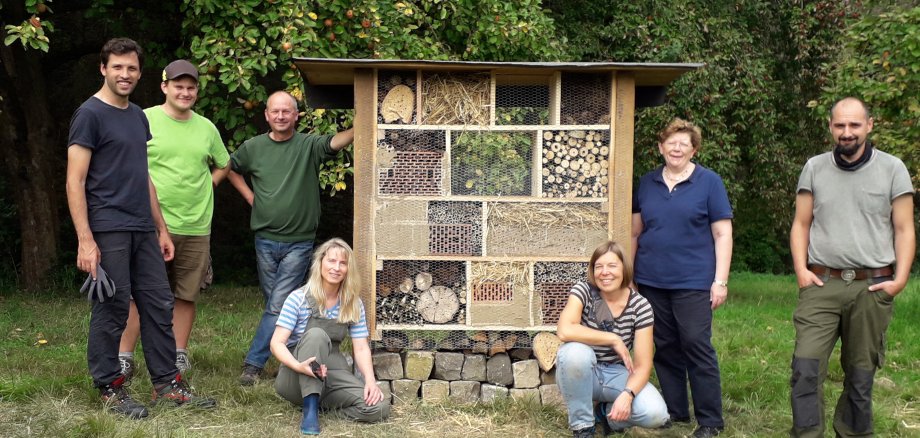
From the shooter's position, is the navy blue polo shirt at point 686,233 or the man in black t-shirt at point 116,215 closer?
the man in black t-shirt at point 116,215

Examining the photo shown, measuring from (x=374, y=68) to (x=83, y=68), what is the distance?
27.6ft

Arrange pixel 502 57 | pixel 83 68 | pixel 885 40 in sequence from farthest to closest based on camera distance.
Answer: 1. pixel 83 68
2. pixel 502 57
3. pixel 885 40

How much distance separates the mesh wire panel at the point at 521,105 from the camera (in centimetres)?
528

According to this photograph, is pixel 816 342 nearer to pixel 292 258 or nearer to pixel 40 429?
pixel 292 258

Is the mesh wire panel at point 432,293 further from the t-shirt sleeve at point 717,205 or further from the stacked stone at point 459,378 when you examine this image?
the t-shirt sleeve at point 717,205

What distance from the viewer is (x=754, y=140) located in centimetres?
1096

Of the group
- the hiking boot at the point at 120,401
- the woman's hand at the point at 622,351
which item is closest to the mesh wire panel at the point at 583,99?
the woman's hand at the point at 622,351

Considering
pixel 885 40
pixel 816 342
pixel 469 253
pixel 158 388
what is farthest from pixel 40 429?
pixel 885 40

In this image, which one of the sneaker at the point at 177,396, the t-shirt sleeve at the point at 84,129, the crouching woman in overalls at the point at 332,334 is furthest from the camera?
the sneaker at the point at 177,396

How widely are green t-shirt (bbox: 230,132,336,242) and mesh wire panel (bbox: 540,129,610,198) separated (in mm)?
1337

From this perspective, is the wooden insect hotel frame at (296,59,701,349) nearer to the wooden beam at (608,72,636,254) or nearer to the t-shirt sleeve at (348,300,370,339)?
the wooden beam at (608,72,636,254)

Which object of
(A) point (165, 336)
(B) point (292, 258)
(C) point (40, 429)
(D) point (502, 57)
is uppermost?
(D) point (502, 57)

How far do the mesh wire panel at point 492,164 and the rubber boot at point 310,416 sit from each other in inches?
53.5

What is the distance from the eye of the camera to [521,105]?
5.30 meters
